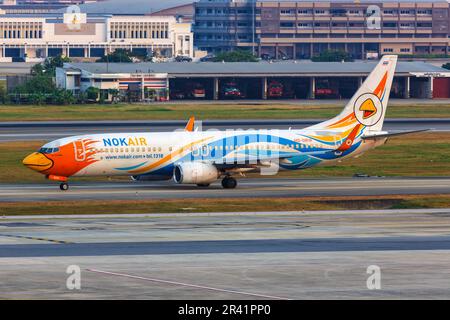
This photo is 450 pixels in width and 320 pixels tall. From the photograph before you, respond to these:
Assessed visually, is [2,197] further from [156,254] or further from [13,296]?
[13,296]

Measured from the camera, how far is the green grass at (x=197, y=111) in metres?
141

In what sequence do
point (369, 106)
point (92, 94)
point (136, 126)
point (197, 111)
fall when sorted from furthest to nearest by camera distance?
1. point (92, 94)
2. point (197, 111)
3. point (136, 126)
4. point (369, 106)

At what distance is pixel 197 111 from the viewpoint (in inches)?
6053

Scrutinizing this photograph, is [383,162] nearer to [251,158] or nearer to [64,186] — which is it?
[251,158]

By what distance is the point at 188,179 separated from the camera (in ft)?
237

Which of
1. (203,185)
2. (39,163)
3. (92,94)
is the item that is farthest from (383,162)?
(92,94)

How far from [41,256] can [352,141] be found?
122ft

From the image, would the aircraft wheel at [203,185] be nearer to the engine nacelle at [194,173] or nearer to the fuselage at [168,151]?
the engine nacelle at [194,173]

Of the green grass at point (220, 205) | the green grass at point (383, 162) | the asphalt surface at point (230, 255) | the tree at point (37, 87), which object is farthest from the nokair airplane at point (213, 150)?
the tree at point (37, 87)

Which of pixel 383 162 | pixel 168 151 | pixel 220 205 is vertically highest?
pixel 168 151

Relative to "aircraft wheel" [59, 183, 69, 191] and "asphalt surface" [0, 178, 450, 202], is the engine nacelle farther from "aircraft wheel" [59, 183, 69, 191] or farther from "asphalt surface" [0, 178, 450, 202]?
"aircraft wheel" [59, 183, 69, 191]

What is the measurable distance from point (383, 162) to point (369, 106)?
13760 millimetres

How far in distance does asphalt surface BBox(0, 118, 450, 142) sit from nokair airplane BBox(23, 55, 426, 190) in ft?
116
